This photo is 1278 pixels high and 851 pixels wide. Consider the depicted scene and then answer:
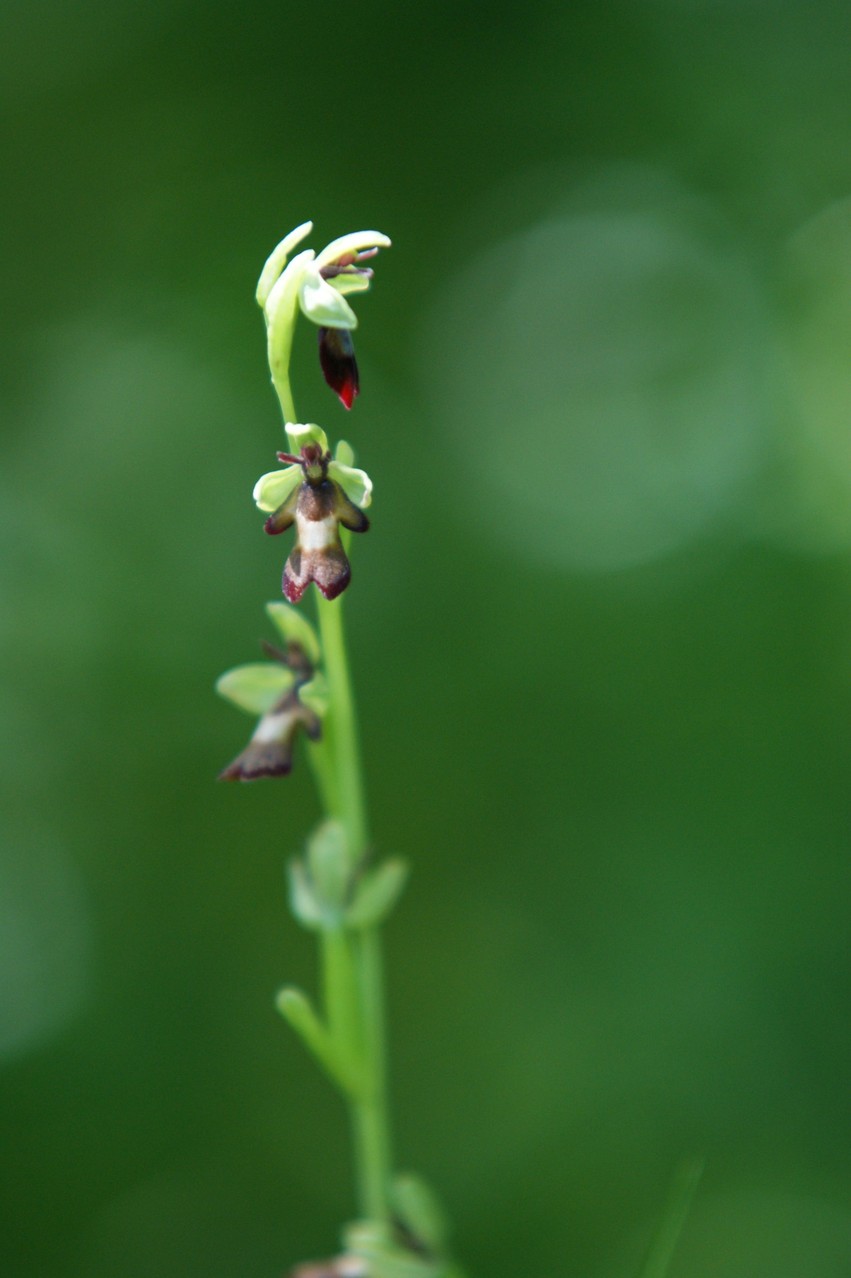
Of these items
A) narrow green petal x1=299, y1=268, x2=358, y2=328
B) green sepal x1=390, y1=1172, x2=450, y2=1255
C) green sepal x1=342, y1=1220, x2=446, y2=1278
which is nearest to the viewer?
narrow green petal x1=299, y1=268, x2=358, y2=328

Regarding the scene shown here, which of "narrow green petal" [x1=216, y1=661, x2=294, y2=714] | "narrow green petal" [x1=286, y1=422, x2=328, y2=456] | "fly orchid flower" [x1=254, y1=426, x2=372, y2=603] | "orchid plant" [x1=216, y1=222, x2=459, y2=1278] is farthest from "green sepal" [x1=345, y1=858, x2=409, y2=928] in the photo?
"narrow green petal" [x1=286, y1=422, x2=328, y2=456]

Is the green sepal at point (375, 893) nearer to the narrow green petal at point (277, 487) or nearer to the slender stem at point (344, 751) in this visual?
the slender stem at point (344, 751)

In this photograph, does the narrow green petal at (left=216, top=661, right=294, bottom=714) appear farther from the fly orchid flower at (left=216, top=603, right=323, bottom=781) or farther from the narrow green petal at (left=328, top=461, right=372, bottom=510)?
the narrow green petal at (left=328, top=461, right=372, bottom=510)

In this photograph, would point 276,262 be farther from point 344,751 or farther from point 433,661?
point 433,661

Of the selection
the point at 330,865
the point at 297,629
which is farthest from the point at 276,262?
the point at 330,865

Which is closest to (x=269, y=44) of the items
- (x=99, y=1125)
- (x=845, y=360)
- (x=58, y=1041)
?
(x=845, y=360)
